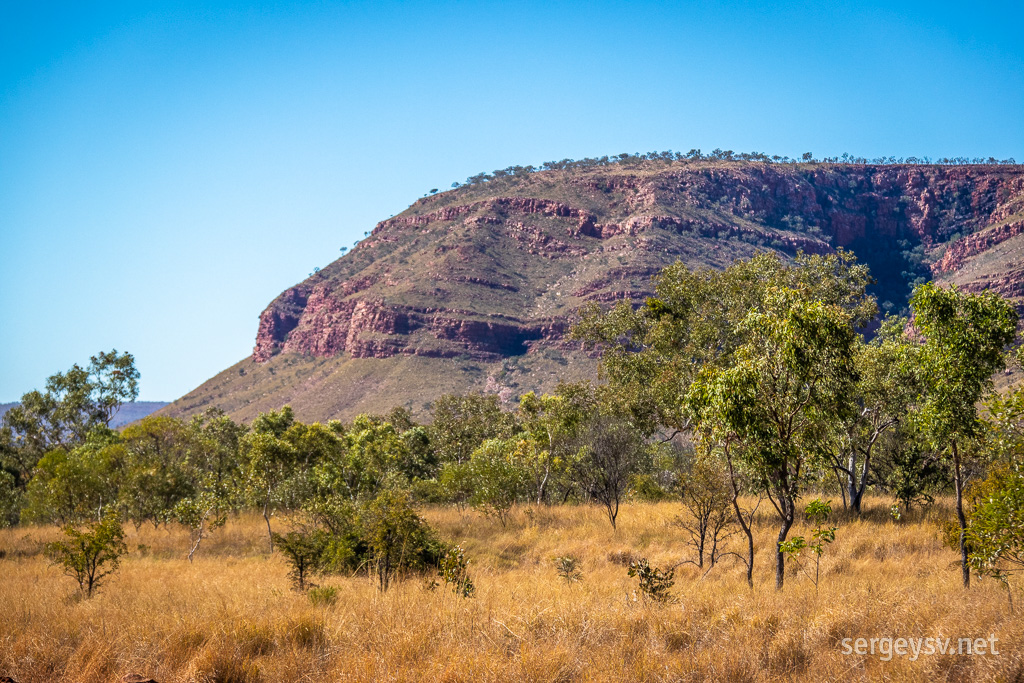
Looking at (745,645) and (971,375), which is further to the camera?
(971,375)

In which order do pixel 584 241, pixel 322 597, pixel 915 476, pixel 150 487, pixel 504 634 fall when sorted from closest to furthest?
pixel 504 634
pixel 322 597
pixel 915 476
pixel 150 487
pixel 584 241

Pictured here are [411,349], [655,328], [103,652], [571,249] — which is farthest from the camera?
[571,249]

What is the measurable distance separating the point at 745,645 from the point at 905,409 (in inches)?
544

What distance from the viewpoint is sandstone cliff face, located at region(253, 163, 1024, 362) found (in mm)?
118562

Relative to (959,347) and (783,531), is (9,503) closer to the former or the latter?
(783,531)

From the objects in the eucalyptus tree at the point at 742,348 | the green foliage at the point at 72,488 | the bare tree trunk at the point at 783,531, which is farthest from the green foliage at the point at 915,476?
the green foliage at the point at 72,488

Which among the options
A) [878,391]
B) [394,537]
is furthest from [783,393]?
[878,391]

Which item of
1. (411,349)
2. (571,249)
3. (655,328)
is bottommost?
(655,328)

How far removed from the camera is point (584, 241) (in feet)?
465

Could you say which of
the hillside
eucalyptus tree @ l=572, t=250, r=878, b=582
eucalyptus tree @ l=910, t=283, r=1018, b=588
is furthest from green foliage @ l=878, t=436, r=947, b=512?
the hillside

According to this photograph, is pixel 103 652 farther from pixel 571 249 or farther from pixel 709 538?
pixel 571 249

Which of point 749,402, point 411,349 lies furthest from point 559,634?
point 411,349

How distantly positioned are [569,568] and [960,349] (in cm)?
881

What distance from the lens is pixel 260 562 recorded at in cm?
1586
